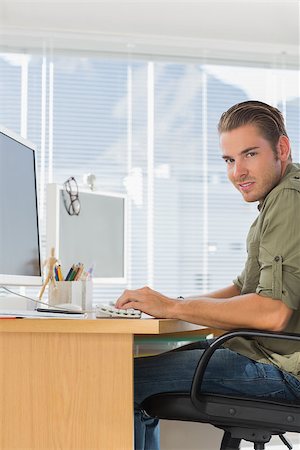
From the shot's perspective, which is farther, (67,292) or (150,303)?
(67,292)

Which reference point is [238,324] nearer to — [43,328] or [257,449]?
[257,449]

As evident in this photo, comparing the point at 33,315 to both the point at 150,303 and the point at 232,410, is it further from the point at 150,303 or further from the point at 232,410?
the point at 232,410

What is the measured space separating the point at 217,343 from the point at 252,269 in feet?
1.00

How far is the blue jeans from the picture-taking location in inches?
64.8

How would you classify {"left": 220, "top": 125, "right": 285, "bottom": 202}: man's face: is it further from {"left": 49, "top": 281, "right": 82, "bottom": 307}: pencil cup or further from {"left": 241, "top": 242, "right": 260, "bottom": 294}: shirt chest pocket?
{"left": 49, "top": 281, "right": 82, "bottom": 307}: pencil cup

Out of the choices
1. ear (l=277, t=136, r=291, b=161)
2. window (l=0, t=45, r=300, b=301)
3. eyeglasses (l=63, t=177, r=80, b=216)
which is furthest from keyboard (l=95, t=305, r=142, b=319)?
window (l=0, t=45, r=300, b=301)

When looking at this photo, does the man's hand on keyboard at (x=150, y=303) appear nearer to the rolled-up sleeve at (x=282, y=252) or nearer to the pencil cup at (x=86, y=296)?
the rolled-up sleeve at (x=282, y=252)

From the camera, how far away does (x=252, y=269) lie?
1.79 m

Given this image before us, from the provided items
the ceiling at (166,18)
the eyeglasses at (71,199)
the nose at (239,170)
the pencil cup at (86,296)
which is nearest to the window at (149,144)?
the ceiling at (166,18)

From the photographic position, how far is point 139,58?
4.70 meters

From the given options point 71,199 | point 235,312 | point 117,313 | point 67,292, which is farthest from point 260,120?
point 71,199

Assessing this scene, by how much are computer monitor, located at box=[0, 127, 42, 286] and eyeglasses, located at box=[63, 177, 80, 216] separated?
1.26 ft

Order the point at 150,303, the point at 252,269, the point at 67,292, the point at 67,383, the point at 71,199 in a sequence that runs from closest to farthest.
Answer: the point at 67,383
the point at 150,303
the point at 252,269
the point at 67,292
the point at 71,199

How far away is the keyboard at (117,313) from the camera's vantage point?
1.57 meters
